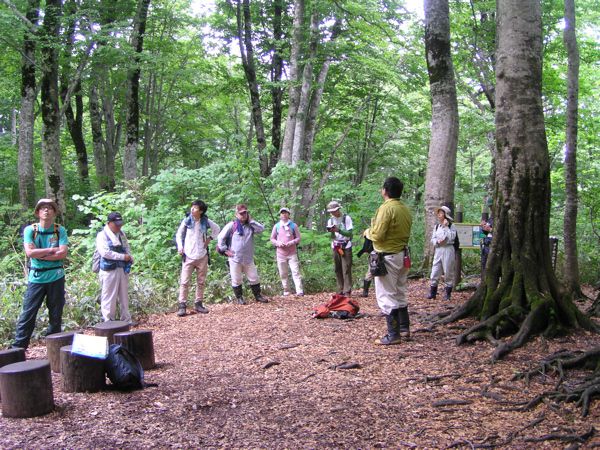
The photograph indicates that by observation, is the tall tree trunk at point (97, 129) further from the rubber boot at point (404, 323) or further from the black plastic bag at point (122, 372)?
the rubber boot at point (404, 323)

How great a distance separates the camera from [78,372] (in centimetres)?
488

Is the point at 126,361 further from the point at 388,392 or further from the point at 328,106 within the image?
the point at 328,106

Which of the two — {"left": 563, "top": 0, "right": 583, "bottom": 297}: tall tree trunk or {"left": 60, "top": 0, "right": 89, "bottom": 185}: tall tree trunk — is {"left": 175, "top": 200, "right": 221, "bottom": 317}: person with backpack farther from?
{"left": 60, "top": 0, "right": 89, "bottom": 185}: tall tree trunk

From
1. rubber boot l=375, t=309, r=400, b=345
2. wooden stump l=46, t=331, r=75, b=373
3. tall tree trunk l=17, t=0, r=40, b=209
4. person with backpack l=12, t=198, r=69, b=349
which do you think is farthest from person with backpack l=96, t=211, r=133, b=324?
tall tree trunk l=17, t=0, r=40, b=209

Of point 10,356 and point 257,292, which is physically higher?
point 10,356

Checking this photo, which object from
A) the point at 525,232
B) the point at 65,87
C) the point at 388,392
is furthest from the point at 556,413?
the point at 65,87

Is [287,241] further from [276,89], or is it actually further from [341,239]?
[276,89]

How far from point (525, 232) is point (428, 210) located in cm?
459

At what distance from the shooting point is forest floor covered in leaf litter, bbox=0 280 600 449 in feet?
12.1

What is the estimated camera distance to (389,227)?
611 cm

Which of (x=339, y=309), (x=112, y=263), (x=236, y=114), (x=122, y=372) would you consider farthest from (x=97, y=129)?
(x=122, y=372)

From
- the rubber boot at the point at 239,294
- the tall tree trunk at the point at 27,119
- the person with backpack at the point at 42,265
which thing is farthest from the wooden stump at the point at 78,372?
the tall tree trunk at the point at 27,119

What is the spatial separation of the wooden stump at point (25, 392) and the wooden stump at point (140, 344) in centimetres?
133

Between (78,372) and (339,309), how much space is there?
4083 millimetres
